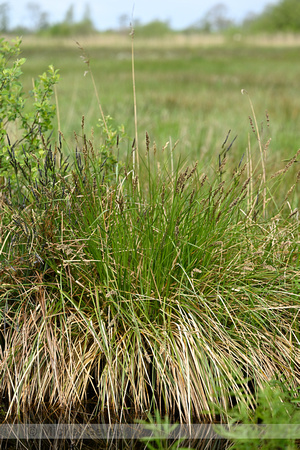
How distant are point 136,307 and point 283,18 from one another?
215ft

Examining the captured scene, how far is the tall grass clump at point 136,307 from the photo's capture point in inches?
95.1

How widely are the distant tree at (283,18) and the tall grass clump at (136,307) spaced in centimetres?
6187

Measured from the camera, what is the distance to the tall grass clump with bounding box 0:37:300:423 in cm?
242

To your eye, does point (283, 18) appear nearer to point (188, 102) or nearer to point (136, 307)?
point (188, 102)

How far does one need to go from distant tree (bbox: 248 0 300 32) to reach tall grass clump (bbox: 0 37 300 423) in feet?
Result: 203

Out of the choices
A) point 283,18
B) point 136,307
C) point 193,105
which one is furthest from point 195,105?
point 283,18

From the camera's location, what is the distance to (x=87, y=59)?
2879mm

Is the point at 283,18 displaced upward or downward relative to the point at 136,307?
upward

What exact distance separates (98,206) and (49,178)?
0.42m

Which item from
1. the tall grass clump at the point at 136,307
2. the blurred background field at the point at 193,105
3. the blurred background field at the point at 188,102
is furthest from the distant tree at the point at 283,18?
the tall grass clump at the point at 136,307

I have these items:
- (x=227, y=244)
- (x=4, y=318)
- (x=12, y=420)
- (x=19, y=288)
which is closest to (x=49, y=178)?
(x=19, y=288)

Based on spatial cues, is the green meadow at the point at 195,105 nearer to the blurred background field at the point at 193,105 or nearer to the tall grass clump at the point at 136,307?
the blurred background field at the point at 193,105

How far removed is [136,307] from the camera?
2.57 metres

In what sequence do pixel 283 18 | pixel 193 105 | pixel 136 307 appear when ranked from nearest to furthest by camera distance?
pixel 136 307 < pixel 193 105 < pixel 283 18
